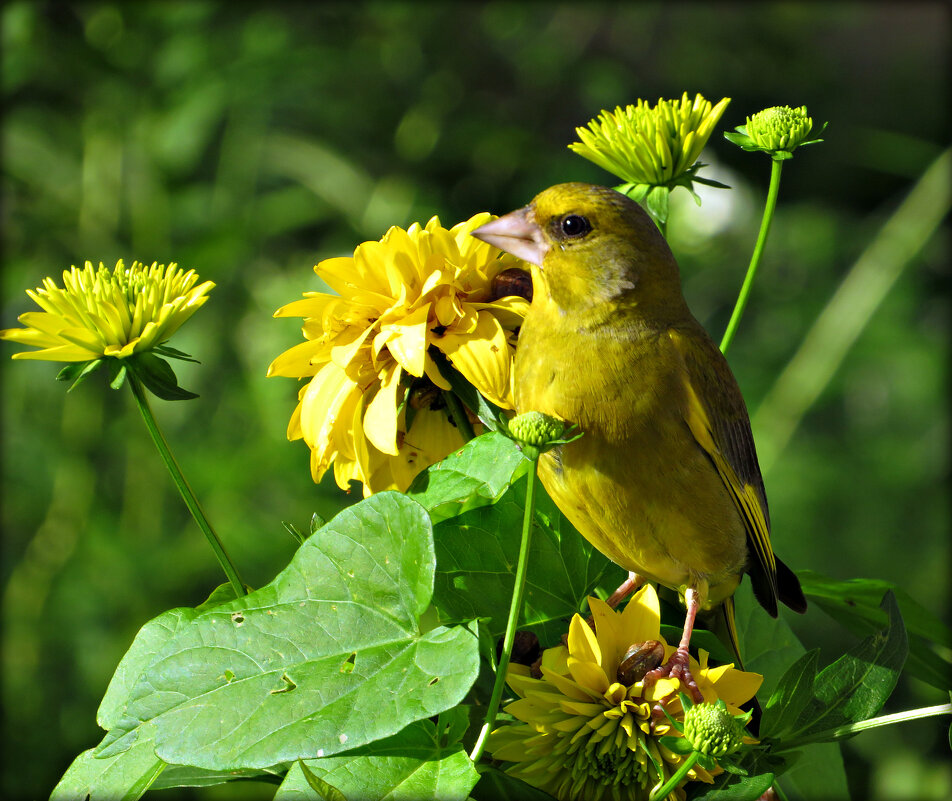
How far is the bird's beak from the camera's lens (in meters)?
0.59

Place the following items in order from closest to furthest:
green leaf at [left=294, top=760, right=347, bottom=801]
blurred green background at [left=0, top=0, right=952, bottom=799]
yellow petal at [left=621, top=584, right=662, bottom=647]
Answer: green leaf at [left=294, top=760, right=347, bottom=801] < yellow petal at [left=621, top=584, right=662, bottom=647] < blurred green background at [left=0, top=0, right=952, bottom=799]

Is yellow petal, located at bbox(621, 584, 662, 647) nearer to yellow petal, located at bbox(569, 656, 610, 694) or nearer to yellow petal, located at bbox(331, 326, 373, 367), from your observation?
yellow petal, located at bbox(569, 656, 610, 694)

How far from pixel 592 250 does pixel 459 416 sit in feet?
0.51

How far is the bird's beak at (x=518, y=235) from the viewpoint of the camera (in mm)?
592

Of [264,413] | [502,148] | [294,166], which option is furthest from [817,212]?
[264,413]

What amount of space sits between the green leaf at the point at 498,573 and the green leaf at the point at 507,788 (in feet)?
0.25

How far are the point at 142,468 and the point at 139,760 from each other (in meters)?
1.52

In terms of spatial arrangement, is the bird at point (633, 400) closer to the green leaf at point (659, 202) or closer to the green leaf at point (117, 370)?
the green leaf at point (659, 202)

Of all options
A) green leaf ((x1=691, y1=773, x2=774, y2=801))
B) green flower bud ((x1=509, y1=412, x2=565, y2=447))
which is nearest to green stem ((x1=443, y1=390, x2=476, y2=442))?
green flower bud ((x1=509, y1=412, x2=565, y2=447))

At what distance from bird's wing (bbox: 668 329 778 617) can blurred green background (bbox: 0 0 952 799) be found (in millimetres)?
1024

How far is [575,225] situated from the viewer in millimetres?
669

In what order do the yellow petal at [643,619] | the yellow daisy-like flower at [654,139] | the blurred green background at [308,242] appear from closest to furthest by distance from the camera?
the yellow petal at [643,619] → the yellow daisy-like flower at [654,139] → the blurred green background at [308,242]

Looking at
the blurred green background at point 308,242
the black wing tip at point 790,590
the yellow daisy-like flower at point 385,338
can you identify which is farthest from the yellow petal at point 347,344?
the blurred green background at point 308,242

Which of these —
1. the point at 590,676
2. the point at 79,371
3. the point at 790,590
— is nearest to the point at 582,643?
the point at 590,676
